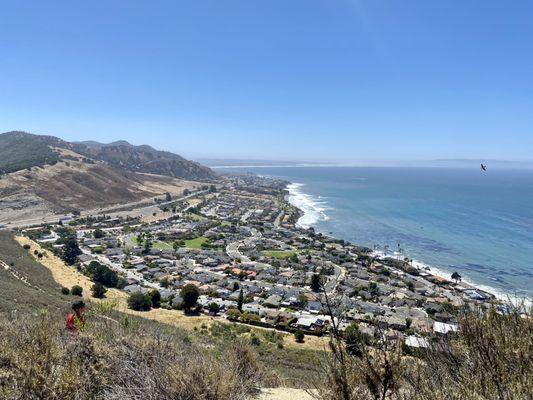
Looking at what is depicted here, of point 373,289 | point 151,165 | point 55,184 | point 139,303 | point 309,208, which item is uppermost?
point 151,165

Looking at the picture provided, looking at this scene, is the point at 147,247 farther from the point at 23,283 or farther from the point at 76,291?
the point at 23,283

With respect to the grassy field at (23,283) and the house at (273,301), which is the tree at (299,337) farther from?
the grassy field at (23,283)

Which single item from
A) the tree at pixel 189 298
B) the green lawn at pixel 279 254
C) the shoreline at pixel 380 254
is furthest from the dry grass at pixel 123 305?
the green lawn at pixel 279 254

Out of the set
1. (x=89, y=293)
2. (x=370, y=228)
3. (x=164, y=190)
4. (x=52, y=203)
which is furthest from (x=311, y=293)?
(x=164, y=190)

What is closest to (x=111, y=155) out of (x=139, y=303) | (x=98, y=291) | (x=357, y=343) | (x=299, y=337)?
(x=98, y=291)

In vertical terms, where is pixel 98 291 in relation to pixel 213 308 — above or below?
above

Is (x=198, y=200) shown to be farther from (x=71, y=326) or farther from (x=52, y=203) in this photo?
(x=71, y=326)

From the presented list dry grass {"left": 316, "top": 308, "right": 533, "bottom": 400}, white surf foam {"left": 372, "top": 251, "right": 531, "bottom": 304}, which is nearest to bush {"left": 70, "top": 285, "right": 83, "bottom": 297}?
dry grass {"left": 316, "top": 308, "right": 533, "bottom": 400}
